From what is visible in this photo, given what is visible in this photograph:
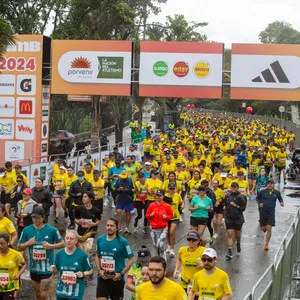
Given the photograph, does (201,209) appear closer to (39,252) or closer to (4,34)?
(39,252)

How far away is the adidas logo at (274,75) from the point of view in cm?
2452

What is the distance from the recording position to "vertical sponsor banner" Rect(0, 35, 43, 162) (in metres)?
24.1

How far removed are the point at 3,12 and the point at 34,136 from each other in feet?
40.8

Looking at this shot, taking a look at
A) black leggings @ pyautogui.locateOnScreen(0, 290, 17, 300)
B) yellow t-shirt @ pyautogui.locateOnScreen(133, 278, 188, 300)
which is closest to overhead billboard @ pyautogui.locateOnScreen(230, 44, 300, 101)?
black leggings @ pyautogui.locateOnScreen(0, 290, 17, 300)

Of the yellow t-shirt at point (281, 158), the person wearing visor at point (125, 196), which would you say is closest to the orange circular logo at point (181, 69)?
the yellow t-shirt at point (281, 158)

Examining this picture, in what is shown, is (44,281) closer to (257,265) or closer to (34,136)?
(257,265)

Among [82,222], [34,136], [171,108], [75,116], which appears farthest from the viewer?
[171,108]

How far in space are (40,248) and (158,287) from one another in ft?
10.6

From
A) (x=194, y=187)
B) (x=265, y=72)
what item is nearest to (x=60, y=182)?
(x=194, y=187)

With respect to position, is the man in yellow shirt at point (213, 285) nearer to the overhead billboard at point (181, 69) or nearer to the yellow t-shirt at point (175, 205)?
the yellow t-shirt at point (175, 205)

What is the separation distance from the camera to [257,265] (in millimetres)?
12789

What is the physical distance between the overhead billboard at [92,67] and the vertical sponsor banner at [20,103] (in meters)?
1.24

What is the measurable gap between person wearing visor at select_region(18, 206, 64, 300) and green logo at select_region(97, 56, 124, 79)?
1664 centimetres

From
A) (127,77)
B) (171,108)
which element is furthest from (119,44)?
(171,108)
